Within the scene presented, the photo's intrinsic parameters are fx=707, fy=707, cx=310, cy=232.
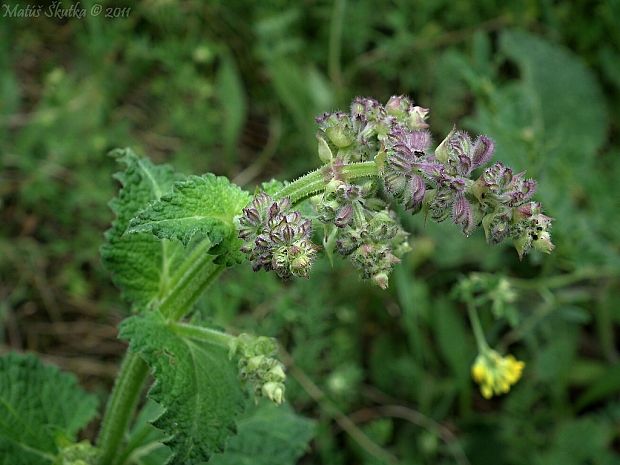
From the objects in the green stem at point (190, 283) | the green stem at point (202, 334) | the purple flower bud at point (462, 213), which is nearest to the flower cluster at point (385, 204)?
the purple flower bud at point (462, 213)

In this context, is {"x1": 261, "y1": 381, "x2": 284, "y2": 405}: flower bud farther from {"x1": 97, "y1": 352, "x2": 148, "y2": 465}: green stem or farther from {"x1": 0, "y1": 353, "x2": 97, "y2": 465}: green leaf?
{"x1": 0, "y1": 353, "x2": 97, "y2": 465}: green leaf

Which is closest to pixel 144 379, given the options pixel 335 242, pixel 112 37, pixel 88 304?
pixel 335 242

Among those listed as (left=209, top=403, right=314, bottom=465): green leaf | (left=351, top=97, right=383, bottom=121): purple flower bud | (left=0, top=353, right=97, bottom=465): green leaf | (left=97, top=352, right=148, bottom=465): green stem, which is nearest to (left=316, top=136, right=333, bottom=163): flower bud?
(left=351, top=97, right=383, bottom=121): purple flower bud

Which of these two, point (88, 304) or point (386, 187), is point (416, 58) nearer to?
point (88, 304)

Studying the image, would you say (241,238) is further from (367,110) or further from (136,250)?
(136,250)

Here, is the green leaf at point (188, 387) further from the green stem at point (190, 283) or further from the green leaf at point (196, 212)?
the green leaf at point (196, 212)

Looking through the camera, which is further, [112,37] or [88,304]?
A: [112,37]
